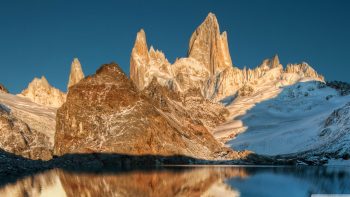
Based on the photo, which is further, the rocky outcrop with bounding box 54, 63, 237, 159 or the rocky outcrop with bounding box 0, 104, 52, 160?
the rocky outcrop with bounding box 0, 104, 52, 160

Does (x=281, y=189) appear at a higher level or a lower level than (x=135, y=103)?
lower

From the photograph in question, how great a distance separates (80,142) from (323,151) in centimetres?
9254

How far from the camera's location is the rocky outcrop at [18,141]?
589ft

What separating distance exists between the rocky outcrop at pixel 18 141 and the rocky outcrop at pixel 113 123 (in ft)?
110

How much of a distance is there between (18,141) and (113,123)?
5493 centimetres

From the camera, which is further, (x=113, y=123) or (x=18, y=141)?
(x=18, y=141)

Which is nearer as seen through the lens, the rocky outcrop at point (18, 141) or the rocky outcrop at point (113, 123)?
the rocky outcrop at point (113, 123)

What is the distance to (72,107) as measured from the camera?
155250 millimetres

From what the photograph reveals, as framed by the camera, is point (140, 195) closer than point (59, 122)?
Yes

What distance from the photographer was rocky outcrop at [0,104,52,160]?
17962 centimetres

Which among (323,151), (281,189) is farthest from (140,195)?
(323,151)

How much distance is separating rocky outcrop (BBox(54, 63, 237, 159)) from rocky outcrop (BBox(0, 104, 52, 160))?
33565mm

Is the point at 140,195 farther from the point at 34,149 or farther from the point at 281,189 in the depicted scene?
the point at 34,149

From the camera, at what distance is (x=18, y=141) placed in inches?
7264
